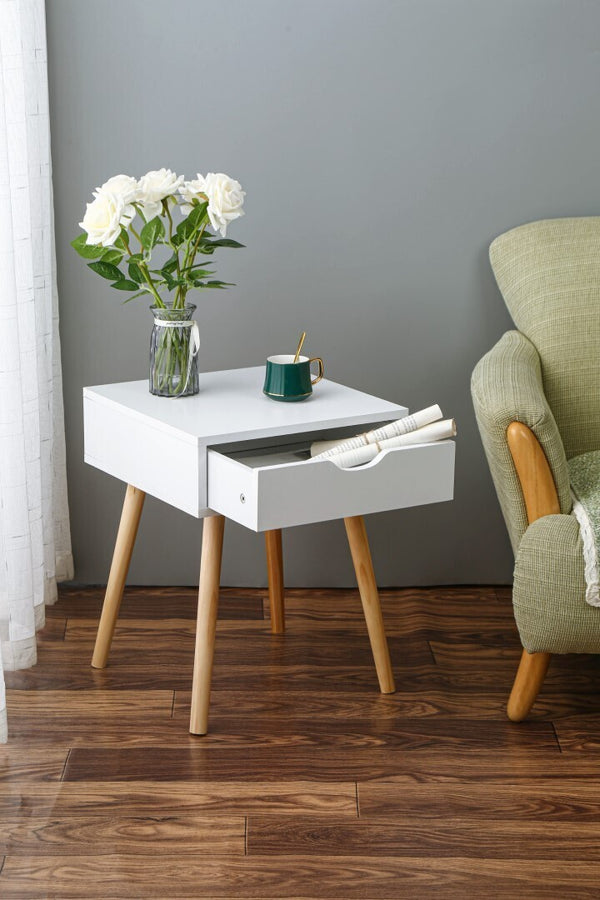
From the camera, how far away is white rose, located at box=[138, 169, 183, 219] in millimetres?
1620

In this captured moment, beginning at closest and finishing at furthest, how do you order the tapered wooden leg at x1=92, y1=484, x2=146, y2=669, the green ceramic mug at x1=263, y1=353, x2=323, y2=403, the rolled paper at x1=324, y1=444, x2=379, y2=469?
1. the rolled paper at x1=324, y1=444, x2=379, y2=469
2. the green ceramic mug at x1=263, y1=353, x2=323, y2=403
3. the tapered wooden leg at x1=92, y1=484, x2=146, y2=669

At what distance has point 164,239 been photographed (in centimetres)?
171

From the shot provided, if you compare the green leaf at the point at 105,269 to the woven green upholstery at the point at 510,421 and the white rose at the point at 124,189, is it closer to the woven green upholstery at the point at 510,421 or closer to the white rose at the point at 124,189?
the white rose at the point at 124,189

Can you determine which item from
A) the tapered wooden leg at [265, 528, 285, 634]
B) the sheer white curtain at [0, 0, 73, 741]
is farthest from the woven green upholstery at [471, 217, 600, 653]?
the sheer white curtain at [0, 0, 73, 741]

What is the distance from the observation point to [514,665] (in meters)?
1.97

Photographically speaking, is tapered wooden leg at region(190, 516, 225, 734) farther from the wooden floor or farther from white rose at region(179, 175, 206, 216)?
white rose at region(179, 175, 206, 216)

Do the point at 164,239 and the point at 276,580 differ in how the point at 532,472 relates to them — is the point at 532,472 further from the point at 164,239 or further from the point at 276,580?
the point at 164,239

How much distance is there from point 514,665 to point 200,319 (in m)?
0.88

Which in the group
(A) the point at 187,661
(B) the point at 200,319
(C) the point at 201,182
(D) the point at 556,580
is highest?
(C) the point at 201,182

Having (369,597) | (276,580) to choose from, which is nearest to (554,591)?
(369,597)

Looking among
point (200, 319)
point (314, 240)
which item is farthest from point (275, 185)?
point (200, 319)

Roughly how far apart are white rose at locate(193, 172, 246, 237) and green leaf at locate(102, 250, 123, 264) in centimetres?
16

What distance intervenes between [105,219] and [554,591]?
2.78 ft

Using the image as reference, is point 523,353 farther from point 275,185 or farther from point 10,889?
point 10,889
